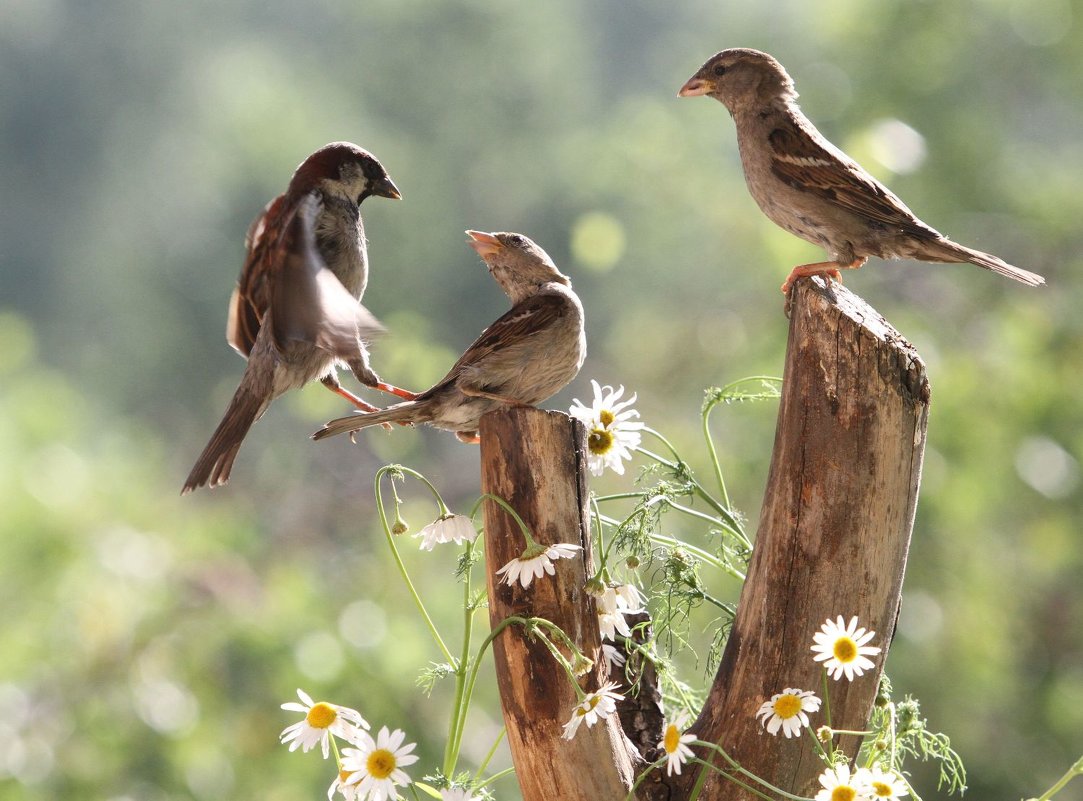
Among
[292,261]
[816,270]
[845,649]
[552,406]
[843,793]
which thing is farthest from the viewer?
[552,406]

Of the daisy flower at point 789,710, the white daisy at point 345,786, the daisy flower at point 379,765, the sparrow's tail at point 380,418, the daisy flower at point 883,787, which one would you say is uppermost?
the sparrow's tail at point 380,418

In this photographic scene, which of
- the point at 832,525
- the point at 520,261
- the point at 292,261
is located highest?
the point at 520,261

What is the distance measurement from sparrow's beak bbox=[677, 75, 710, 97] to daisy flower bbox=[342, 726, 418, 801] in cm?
151

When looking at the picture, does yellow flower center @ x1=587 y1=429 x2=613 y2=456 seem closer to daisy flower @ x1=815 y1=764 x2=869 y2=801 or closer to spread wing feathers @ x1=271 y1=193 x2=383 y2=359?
spread wing feathers @ x1=271 y1=193 x2=383 y2=359

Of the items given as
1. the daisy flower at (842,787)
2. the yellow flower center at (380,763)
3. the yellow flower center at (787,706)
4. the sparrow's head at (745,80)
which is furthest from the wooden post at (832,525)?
the sparrow's head at (745,80)

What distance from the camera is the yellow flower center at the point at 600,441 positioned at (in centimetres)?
185

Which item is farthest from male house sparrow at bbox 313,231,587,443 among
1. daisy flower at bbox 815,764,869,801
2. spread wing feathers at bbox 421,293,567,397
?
daisy flower at bbox 815,764,869,801

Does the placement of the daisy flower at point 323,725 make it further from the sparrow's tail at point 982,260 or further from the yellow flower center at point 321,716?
the sparrow's tail at point 982,260

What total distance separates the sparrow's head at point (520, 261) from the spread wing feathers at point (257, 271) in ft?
Result: 1.20

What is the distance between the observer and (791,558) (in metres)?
1.68

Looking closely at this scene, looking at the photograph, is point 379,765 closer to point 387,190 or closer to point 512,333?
point 512,333

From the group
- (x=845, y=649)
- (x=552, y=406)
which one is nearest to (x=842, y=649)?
(x=845, y=649)

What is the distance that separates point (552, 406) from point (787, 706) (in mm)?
5064

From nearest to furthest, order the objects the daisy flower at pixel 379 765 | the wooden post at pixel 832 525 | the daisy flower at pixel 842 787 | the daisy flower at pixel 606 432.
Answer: the daisy flower at pixel 842 787
the daisy flower at pixel 379 765
the wooden post at pixel 832 525
the daisy flower at pixel 606 432
